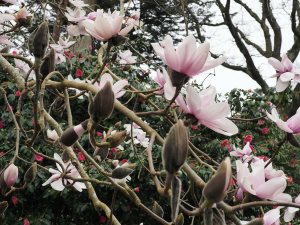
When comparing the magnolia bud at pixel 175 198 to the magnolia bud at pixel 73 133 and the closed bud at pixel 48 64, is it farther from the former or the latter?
the closed bud at pixel 48 64

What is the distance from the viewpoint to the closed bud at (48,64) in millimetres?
806

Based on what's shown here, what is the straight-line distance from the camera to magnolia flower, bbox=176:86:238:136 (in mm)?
656

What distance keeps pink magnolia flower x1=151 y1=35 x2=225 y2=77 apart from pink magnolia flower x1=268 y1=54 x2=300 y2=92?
27.1 inches

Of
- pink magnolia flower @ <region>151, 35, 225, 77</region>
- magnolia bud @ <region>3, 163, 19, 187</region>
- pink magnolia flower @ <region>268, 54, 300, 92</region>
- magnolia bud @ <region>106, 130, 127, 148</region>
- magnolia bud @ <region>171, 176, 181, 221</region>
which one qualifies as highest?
pink magnolia flower @ <region>151, 35, 225, 77</region>

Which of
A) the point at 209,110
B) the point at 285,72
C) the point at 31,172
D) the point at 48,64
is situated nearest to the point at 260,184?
the point at 209,110

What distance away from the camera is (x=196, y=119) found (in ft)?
2.22

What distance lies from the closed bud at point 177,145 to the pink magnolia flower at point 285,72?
821 mm

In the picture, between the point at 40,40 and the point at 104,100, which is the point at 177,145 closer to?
the point at 104,100

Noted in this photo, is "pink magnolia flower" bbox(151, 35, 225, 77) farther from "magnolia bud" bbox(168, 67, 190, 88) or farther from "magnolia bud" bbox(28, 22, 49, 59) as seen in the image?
"magnolia bud" bbox(28, 22, 49, 59)

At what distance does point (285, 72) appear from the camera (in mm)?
1326

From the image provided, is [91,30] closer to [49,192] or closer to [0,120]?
[49,192]

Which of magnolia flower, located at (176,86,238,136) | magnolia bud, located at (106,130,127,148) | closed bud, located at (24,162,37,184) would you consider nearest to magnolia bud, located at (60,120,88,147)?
magnolia bud, located at (106,130,127,148)

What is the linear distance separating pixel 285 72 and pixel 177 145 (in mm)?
882

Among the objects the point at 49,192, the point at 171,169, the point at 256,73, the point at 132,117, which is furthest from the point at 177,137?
the point at 256,73
